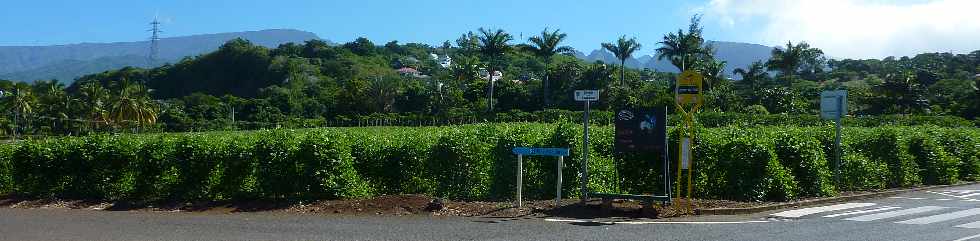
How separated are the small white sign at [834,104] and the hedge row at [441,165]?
0.40 metres

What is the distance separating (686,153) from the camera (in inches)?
538

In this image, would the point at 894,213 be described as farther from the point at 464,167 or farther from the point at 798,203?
the point at 464,167

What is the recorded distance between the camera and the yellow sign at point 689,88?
13.4 meters

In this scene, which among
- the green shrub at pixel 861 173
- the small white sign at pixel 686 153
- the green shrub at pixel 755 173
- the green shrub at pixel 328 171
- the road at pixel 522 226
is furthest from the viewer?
the green shrub at pixel 861 173

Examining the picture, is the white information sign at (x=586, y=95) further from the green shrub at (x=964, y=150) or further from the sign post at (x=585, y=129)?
the green shrub at (x=964, y=150)

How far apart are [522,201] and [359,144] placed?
3.54m

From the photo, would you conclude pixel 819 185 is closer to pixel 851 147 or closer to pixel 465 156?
pixel 851 147

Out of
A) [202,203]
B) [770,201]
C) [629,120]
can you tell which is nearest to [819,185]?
[770,201]

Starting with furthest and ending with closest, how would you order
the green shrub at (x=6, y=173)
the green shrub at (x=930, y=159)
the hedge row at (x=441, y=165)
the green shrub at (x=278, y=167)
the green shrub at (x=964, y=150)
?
the green shrub at (x=964, y=150), the green shrub at (x=930, y=159), the green shrub at (x=6, y=173), the green shrub at (x=278, y=167), the hedge row at (x=441, y=165)

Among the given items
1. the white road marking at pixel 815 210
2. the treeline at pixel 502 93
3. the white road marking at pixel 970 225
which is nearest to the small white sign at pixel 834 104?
the white road marking at pixel 815 210

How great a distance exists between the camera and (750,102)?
7700 centimetres

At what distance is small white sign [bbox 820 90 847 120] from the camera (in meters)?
18.3

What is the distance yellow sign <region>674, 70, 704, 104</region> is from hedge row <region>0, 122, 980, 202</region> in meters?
2.17

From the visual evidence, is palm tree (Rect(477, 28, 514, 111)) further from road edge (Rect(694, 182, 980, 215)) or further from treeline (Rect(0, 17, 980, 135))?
road edge (Rect(694, 182, 980, 215))
